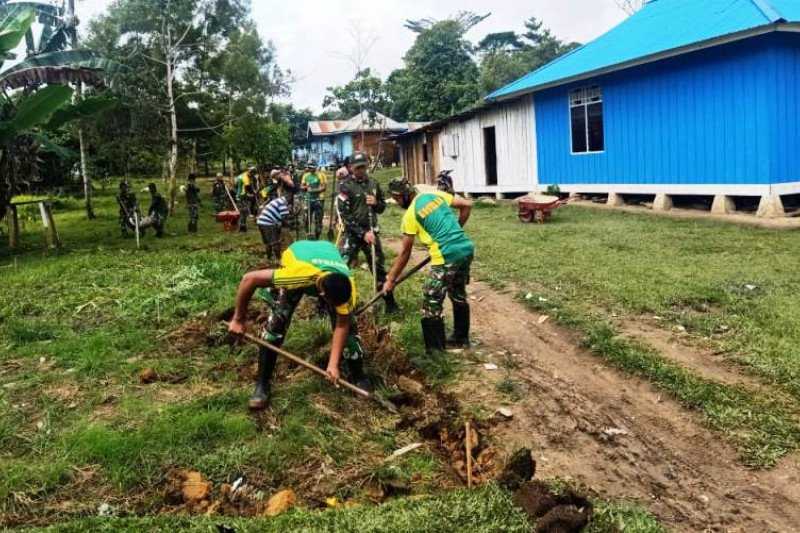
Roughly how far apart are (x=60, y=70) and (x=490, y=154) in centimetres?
1262

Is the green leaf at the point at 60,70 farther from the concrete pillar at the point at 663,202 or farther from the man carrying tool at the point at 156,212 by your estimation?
the concrete pillar at the point at 663,202

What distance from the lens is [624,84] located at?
48.7 ft

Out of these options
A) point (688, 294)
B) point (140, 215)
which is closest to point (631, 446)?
point (688, 294)

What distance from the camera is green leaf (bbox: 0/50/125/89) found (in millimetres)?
12234

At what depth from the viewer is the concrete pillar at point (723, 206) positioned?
12797mm

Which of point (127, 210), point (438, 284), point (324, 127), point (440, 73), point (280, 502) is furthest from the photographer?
point (324, 127)

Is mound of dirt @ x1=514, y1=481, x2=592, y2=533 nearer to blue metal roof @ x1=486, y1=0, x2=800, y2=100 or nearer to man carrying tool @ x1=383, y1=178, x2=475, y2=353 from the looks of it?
man carrying tool @ x1=383, y1=178, x2=475, y2=353

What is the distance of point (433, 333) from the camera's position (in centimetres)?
566

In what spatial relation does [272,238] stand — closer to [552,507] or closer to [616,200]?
[552,507]

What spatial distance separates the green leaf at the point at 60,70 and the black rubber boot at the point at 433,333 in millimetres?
10251

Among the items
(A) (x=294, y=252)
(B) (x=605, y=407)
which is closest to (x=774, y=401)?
(B) (x=605, y=407)

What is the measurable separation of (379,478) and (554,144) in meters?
14.9

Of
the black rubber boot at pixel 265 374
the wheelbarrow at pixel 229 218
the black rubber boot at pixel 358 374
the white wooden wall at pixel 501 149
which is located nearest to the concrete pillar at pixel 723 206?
the white wooden wall at pixel 501 149

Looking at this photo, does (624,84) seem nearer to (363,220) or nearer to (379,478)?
(363,220)
